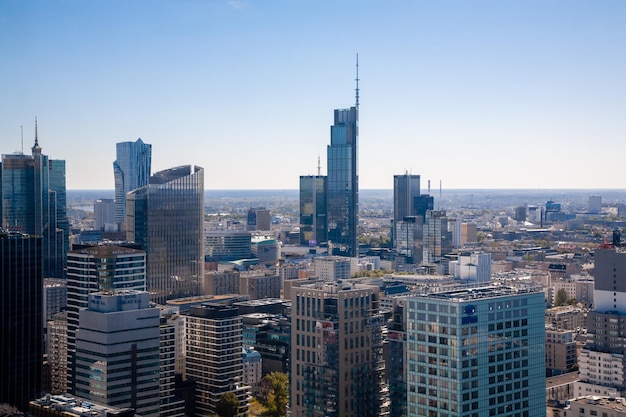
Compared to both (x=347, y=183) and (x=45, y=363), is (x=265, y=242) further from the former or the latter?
(x=45, y=363)

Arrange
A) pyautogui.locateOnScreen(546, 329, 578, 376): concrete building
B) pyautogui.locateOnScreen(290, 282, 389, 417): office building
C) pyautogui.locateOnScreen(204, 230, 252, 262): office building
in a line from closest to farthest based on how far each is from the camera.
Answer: pyautogui.locateOnScreen(290, 282, 389, 417): office building
pyautogui.locateOnScreen(546, 329, 578, 376): concrete building
pyautogui.locateOnScreen(204, 230, 252, 262): office building

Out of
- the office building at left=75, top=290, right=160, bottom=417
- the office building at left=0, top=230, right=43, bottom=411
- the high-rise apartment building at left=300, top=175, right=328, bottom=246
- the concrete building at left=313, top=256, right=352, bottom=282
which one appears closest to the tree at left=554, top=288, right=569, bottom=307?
the concrete building at left=313, top=256, right=352, bottom=282

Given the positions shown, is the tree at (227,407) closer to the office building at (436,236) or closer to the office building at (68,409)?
the office building at (68,409)

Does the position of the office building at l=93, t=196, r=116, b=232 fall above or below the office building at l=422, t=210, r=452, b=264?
Answer: above

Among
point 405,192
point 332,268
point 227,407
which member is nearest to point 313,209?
point 405,192

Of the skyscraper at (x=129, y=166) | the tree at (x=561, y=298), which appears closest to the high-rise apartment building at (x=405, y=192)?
the skyscraper at (x=129, y=166)

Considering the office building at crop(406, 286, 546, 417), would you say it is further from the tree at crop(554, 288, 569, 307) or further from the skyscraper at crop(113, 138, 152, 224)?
the skyscraper at crop(113, 138, 152, 224)

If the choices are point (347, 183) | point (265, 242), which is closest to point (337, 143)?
point (347, 183)
